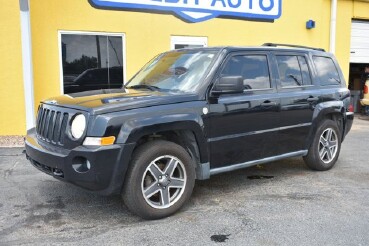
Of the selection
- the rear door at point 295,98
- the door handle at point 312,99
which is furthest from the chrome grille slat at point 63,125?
the door handle at point 312,99

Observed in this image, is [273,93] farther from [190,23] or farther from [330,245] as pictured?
[190,23]

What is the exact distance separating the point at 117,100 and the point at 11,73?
5115 millimetres

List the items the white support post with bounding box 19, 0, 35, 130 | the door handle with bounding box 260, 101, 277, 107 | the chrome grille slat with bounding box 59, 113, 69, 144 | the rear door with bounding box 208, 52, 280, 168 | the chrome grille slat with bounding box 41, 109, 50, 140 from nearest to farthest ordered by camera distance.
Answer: the chrome grille slat with bounding box 59, 113, 69, 144
the chrome grille slat with bounding box 41, 109, 50, 140
the rear door with bounding box 208, 52, 280, 168
the door handle with bounding box 260, 101, 277, 107
the white support post with bounding box 19, 0, 35, 130

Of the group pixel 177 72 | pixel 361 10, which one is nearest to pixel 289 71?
pixel 177 72

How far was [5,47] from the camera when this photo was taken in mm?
8070

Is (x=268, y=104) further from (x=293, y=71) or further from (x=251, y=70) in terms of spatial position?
(x=293, y=71)

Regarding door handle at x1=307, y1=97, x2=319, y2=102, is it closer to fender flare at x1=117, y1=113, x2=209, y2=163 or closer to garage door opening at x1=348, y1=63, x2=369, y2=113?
fender flare at x1=117, y1=113, x2=209, y2=163

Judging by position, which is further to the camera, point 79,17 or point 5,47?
point 79,17

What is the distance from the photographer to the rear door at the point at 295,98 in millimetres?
5285

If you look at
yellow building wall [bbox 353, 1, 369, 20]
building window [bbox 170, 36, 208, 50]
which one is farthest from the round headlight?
yellow building wall [bbox 353, 1, 369, 20]

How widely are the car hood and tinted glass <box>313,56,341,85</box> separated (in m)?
2.54

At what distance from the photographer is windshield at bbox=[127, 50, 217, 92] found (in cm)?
463

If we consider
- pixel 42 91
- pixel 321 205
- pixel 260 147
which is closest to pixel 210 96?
pixel 260 147

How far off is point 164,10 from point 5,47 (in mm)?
3724
